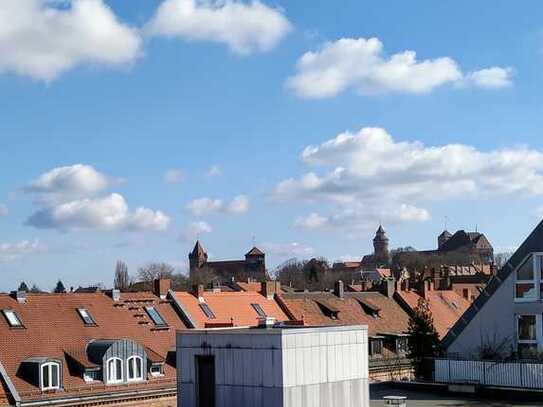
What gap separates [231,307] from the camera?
5294 cm

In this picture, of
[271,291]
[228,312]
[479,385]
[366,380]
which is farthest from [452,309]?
[366,380]

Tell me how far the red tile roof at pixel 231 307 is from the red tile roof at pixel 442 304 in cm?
1234

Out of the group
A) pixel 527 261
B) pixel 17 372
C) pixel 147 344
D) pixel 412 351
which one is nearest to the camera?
pixel 527 261

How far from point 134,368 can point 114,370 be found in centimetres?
125

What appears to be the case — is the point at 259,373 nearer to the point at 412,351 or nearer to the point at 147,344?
the point at 412,351

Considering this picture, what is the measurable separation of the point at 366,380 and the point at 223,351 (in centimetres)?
452

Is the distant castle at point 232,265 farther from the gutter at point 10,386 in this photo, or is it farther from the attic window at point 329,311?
the gutter at point 10,386

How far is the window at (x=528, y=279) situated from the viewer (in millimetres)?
32469

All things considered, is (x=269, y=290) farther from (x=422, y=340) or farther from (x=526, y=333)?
(x=526, y=333)

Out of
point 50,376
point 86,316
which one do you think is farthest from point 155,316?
point 50,376

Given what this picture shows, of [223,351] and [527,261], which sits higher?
[527,261]

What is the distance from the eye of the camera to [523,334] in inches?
1291

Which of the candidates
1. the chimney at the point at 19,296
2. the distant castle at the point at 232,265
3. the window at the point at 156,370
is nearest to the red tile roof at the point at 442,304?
the window at the point at 156,370

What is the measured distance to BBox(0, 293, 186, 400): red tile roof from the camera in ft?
125
